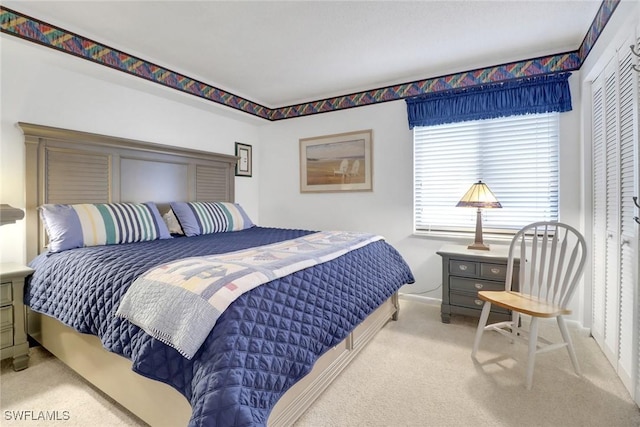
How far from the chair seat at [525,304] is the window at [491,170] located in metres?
1.10

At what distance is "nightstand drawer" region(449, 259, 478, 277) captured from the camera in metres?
2.62

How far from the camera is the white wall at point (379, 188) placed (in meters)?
2.68

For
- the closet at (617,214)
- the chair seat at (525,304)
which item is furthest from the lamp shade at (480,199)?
the chair seat at (525,304)

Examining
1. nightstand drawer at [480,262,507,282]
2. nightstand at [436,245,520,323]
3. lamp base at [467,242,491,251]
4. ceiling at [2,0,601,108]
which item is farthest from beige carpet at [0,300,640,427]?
ceiling at [2,0,601,108]

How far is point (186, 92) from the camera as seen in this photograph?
312 cm

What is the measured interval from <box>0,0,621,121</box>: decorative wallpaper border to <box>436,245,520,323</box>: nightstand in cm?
170

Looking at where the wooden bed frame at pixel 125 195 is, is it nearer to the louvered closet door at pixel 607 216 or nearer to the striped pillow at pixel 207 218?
the striped pillow at pixel 207 218

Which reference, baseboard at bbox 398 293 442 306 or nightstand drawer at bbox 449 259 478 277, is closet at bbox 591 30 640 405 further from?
baseboard at bbox 398 293 442 306

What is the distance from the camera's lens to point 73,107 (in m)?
2.50

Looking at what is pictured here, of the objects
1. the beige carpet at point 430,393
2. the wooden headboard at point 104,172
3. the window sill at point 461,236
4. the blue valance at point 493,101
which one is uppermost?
the blue valance at point 493,101

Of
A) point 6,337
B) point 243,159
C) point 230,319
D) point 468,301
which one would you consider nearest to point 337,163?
point 243,159

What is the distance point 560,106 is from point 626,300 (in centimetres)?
170

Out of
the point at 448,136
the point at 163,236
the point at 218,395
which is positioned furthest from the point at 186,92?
the point at 218,395

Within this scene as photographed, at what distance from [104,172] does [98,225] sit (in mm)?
666
